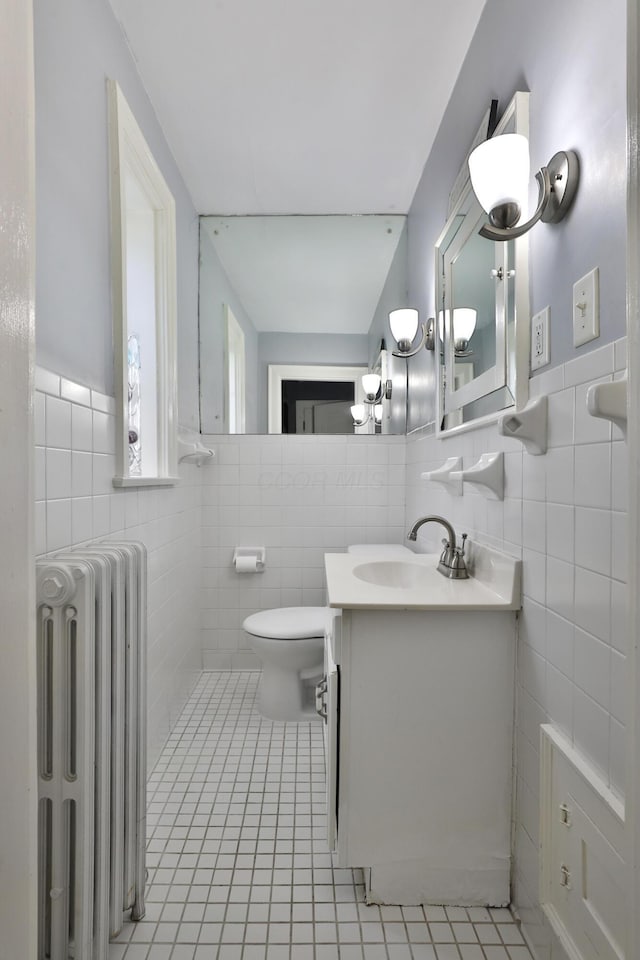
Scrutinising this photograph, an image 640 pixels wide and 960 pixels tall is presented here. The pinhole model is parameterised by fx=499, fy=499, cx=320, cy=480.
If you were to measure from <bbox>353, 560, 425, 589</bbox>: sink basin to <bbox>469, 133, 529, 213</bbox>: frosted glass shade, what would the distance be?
3.66 ft

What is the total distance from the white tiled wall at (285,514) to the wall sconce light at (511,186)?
67.6 inches

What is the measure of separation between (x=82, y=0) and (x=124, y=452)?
3.93ft

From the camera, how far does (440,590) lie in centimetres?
136

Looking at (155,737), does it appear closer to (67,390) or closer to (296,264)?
(67,390)

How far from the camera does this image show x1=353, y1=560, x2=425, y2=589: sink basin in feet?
5.69

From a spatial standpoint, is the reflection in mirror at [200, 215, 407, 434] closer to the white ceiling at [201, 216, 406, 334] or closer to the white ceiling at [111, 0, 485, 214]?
the white ceiling at [201, 216, 406, 334]

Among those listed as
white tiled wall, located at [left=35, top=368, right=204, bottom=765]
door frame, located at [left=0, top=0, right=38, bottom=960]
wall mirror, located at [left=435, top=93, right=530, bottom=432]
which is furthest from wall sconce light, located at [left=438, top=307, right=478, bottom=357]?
door frame, located at [left=0, top=0, right=38, bottom=960]

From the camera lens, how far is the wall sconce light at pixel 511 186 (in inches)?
40.3

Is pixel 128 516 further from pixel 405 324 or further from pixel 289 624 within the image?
pixel 405 324

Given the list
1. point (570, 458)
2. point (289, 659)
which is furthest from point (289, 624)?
point (570, 458)

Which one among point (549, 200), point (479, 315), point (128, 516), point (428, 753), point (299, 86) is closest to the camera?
point (549, 200)

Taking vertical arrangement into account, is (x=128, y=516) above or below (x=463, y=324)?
below

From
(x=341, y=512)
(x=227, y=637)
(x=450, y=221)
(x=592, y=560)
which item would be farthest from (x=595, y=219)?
(x=227, y=637)

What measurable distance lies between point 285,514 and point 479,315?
62.1 inches
